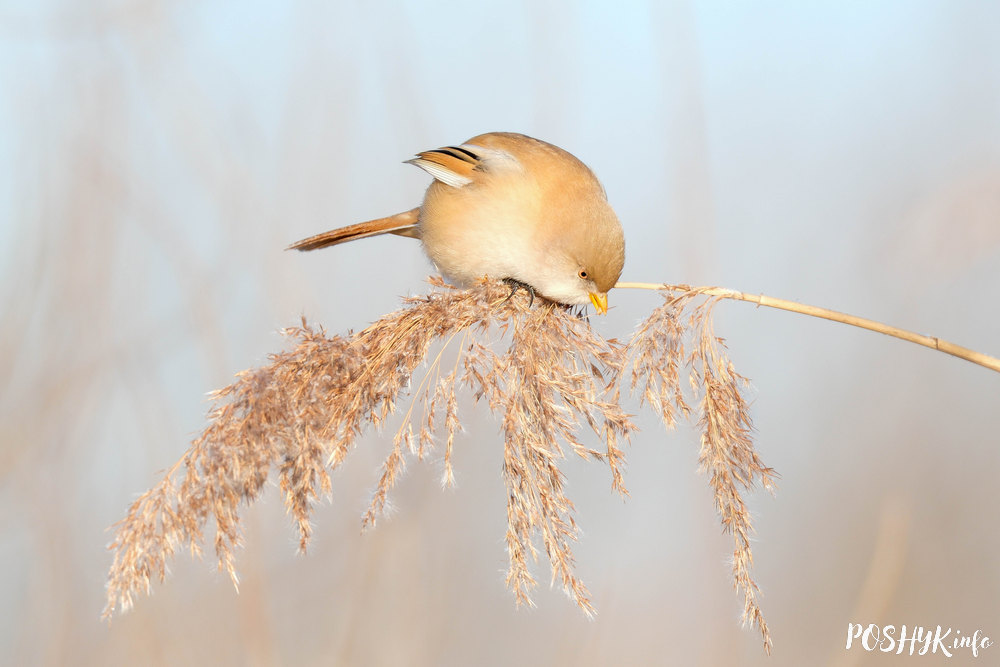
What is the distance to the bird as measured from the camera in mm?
2312

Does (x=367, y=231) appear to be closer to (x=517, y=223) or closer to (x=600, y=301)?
(x=517, y=223)

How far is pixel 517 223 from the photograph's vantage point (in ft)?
8.01

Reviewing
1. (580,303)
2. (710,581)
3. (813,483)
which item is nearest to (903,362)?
(813,483)

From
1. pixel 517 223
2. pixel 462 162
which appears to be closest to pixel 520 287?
pixel 517 223

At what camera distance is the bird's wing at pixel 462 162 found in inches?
103

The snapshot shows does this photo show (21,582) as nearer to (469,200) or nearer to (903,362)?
(469,200)

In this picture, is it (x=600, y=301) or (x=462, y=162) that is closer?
(x=600, y=301)

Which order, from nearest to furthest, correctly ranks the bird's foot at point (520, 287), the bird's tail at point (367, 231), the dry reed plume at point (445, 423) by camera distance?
1. the dry reed plume at point (445, 423)
2. the bird's foot at point (520, 287)
3. the bird's tail at point (367, 231)

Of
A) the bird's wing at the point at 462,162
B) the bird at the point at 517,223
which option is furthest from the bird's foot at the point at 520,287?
the bird's wing at the point at 462,162

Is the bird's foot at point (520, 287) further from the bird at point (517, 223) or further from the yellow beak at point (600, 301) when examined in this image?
the yellow beak at point (600, 301)

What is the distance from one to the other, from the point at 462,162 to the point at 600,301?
0.73 meters

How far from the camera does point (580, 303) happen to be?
2350mm

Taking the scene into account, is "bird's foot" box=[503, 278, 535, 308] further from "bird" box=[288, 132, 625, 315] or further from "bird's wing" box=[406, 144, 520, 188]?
"bird's wing" box=[406, 144, 520, 188]

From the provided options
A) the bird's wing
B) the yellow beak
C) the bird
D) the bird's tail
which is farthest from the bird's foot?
the bird's tail
